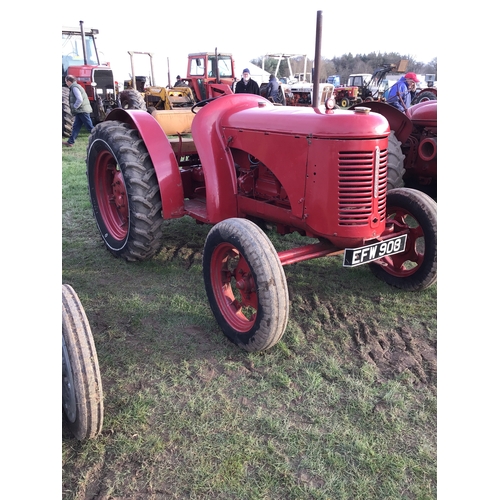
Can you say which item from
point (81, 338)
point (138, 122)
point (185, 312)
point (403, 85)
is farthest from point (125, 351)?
point (403, 85)

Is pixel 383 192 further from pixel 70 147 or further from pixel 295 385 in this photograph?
pixel 70 147

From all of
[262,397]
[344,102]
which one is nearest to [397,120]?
[262,397]

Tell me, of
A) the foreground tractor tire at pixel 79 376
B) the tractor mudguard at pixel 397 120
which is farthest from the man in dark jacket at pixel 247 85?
the foreground tractor tire at pixel 79 376

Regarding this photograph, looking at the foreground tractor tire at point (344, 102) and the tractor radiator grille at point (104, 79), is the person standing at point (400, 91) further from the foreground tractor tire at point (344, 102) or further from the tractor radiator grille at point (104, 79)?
the foreground tractor tire at point (344, 102)

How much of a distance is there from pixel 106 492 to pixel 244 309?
5.56 ft

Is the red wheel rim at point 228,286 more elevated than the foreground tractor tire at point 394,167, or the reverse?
the foreground tractor tire at point 394,167

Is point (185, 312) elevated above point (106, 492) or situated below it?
above

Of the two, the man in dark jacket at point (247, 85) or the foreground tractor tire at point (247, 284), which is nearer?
the foreground tractor tire at point (247, 284)

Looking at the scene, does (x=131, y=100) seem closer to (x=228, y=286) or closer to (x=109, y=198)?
(x=109, y=198)

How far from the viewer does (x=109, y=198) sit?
176 inches

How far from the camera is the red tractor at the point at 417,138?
17.0ft

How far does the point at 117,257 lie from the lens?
429 centimetres

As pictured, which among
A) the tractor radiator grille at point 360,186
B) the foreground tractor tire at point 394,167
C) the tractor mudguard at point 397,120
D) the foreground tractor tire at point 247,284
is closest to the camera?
the foreground tractor tire at point 247,284

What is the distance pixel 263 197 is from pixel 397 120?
8.29ft
